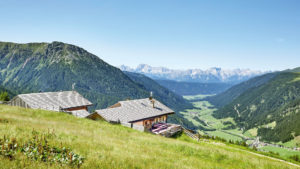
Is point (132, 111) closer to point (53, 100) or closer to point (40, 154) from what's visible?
point (53, 100)

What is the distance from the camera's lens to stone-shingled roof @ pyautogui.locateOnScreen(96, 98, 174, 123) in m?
49.8

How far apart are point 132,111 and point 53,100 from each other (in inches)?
978

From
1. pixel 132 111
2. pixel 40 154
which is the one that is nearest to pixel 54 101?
pixel 132 111

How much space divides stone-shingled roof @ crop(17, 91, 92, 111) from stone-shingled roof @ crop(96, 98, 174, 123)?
1492 centimetres

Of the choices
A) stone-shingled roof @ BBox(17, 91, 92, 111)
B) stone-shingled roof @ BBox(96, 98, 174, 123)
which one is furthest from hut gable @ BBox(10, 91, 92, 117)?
stone-shingled roof @ BBox(96, 98, 174, 123)

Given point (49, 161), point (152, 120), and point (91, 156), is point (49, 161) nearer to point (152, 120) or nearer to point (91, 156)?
point (91, 156)

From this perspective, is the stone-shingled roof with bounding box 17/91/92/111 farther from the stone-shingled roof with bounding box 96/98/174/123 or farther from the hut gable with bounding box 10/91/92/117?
the stone-shingled roof with bounding box 96/98/174/123

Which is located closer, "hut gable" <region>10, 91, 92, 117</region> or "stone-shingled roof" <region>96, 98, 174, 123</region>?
"stone-shingled roof" <region>96, 98, 174, 123</region>

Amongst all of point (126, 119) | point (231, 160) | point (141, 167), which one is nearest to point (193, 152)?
point (231, 160)

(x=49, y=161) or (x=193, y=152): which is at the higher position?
(x=49, y=161)

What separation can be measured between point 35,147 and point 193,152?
13.2 meters

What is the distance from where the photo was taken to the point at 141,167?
10.0 meters

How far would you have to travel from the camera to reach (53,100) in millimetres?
60625

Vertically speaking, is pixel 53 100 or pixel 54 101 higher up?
pixel 53 100
